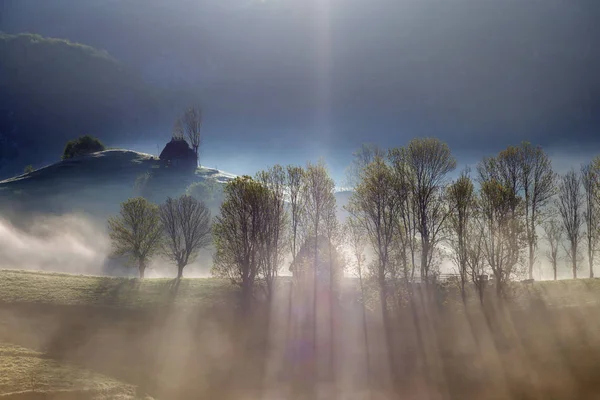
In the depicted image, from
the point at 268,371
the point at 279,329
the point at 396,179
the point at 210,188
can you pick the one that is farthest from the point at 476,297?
the point at 210,188

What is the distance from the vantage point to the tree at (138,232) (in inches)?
2096

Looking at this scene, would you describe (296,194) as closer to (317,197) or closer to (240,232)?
(317,197)

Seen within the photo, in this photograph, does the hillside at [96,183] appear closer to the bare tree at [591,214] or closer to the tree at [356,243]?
the tree at [356,243]

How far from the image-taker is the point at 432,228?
40.6 m

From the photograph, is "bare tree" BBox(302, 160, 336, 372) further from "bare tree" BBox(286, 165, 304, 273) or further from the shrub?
the shrub

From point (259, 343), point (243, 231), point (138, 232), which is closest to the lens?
point (259, 343)

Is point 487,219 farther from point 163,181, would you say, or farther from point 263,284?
point 163,181

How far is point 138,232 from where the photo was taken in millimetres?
53938

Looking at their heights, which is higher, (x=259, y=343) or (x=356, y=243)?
(x=356, y=243)

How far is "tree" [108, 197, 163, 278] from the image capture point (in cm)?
5325

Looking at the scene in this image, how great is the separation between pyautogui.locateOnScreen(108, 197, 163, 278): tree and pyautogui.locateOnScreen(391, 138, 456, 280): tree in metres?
37.2

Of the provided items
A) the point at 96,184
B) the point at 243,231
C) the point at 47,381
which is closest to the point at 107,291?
the point at 243,231

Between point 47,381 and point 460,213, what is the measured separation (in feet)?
123

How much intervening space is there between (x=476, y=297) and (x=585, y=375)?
12298 mm
